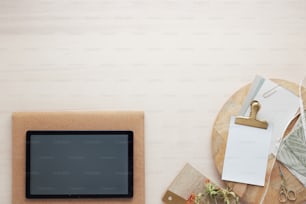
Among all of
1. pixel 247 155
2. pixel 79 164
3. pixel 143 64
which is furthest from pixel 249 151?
pixel 79 164

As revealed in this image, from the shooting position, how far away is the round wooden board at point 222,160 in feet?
6.14

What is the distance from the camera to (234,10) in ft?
6.36

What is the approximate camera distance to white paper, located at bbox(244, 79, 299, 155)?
189cm

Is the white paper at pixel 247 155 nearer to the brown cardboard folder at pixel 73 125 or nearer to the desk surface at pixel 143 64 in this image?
the desk surface at pixel 143 64

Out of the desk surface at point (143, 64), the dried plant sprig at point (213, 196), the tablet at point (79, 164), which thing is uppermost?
the desk surface at point (143, 64)

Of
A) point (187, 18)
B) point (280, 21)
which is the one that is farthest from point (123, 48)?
point (280, 21)

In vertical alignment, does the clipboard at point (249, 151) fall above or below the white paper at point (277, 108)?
below

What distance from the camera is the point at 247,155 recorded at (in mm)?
1893

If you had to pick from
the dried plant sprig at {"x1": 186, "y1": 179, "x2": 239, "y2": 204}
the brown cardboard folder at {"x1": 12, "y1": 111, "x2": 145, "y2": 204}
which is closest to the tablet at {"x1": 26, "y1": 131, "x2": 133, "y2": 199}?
the brown cardboard folder at {"x1": 12, "y1": 111, "x2": 145, "y2": 204}

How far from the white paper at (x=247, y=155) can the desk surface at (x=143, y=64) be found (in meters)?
0.07

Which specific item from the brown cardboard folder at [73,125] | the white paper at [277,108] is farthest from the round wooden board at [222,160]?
the brown cardboard folder at [73,125]

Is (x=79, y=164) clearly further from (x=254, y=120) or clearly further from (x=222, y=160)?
(x=254, y=120)

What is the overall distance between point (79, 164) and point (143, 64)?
0.41 m

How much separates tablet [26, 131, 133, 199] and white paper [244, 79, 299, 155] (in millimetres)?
474
